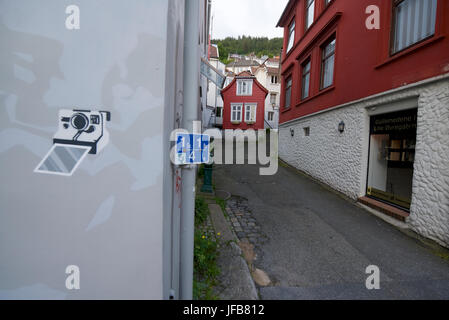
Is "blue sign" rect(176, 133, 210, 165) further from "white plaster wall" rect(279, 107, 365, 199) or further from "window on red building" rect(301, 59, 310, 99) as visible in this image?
"window on red building" rect(301, 59, 310, 99)

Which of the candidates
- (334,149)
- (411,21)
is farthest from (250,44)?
(411,21)

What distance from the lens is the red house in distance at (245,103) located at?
24.0 m

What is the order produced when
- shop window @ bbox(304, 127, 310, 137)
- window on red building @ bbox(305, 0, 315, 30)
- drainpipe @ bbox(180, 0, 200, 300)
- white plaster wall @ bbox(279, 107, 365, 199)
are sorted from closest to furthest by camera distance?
1. drainpipe @ bbox(180, 0, 200, 300)
2. white plaster wall @ bbox(279, 107, 365, 199)
3. shop window @ bbox(304, 127, 310, 137)
4. window on red building @ bbox(305, 0, 315, 30)

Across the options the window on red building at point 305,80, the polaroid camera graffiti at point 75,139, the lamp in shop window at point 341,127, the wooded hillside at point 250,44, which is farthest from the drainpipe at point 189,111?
the wooded hillside at point 250,44

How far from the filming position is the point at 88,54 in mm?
1519

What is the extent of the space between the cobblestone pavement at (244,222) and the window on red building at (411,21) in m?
5.12

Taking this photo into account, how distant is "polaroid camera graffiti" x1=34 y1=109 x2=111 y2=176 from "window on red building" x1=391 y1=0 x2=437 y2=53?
237 inches

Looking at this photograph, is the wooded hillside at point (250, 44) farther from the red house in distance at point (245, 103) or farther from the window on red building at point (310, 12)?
the window on red building at point (310, 12)

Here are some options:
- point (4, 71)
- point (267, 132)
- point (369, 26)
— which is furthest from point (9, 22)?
point (267, 132)

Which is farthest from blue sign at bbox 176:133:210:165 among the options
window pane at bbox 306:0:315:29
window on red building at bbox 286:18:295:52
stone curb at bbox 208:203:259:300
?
window on red building at bbox 286:18:295:52

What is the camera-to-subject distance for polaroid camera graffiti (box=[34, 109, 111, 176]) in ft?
5.07

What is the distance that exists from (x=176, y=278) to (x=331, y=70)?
8751mm

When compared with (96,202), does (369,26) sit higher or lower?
higher

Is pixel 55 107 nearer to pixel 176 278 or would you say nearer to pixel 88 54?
pixel 88 54
